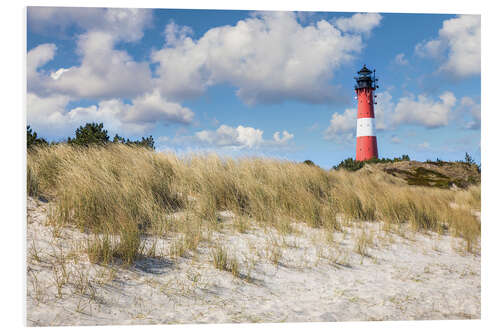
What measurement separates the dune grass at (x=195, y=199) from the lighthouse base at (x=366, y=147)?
7.50 meters

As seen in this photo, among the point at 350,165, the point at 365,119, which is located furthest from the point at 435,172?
the point at 365,119

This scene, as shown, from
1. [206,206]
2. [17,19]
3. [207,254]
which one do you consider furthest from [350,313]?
[17,19]

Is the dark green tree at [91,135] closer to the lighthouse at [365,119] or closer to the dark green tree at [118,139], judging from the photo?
the dark green tree at [118,139]

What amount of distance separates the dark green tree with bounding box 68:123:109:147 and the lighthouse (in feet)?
30.5

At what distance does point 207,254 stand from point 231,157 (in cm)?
273

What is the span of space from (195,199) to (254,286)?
168 centimetres

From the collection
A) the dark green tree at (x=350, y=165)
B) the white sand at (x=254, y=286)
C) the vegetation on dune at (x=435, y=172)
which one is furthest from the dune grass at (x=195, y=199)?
the dark green tree at (x=350, y=165)

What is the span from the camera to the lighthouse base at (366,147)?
13211mm

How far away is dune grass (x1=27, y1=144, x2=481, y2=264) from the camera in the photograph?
3.38 m

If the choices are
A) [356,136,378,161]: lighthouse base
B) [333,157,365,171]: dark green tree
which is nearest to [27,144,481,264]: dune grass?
[333,157,365,171]: dark green tree

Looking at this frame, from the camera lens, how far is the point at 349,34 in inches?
160

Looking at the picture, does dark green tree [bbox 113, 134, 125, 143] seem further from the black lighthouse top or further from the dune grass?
the black lighthouse top

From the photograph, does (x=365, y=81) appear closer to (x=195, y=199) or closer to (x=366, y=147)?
(x=366, y=147)

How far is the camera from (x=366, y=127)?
544 inches
